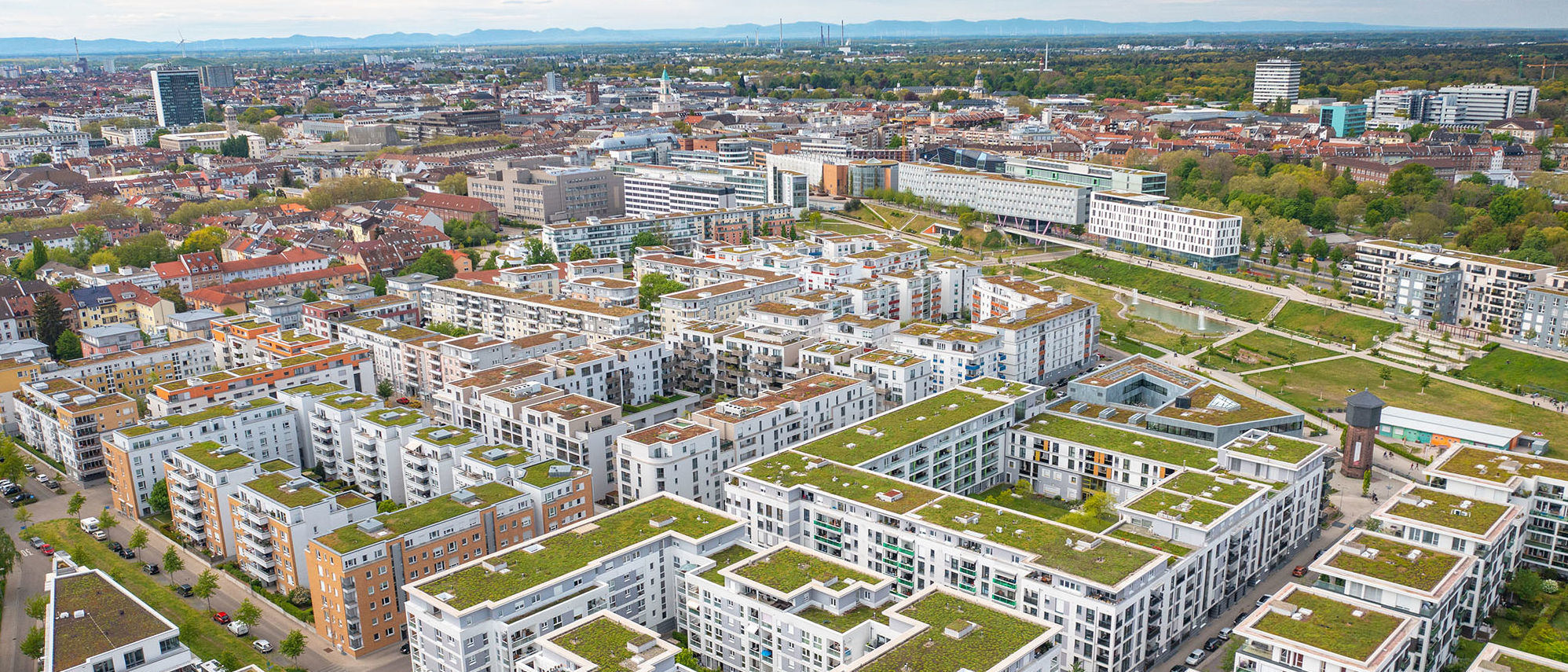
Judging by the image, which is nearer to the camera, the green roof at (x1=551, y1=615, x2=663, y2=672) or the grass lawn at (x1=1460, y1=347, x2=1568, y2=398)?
the green roof at (x1=551, y1=615, x2=663, y2=672)

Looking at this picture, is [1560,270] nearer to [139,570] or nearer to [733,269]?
[733,269]

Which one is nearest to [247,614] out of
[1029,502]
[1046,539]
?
[1046,539]

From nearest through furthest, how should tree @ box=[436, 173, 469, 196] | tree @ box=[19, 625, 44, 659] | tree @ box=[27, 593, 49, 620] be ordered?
tree @ box=[19, 625, 44, 659]
tree @ box=[27, 593, 49, 620]
tree @ box=[436, 173, 469, 196]

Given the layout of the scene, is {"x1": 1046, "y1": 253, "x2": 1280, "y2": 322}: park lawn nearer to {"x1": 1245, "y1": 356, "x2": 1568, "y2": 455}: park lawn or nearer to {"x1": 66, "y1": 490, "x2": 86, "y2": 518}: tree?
{"x1": 1245, "y1": 356, "x2": 1568, "y2": 455}: park lawn

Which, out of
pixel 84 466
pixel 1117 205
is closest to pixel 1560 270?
pixel 1117 205

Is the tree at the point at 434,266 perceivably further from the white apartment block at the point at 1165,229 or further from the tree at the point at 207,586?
the white apartment block at the point at 1165,229

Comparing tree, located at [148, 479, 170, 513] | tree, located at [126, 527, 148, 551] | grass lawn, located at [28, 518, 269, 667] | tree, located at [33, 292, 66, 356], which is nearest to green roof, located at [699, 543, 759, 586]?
grass lawn, located at [28, 518, 269, 667]
